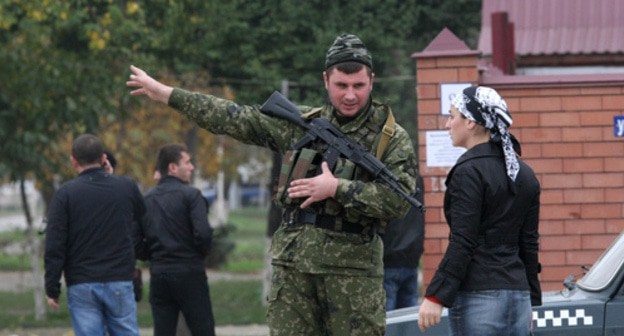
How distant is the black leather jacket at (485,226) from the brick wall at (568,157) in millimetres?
4684

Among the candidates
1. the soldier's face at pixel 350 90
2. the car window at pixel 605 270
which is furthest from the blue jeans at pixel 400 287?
the soldier's face at pixel 350 90

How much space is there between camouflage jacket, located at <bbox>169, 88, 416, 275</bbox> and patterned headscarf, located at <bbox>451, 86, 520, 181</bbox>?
1.14 feet

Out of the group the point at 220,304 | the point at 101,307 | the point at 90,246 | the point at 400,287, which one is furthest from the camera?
→ the point at 220,304

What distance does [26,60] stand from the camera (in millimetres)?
14398

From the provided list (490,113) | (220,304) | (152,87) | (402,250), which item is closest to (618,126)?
(402,250)

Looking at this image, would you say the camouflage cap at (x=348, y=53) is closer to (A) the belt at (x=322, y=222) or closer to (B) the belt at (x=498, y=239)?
(A) the belt at (x=322, y=222)

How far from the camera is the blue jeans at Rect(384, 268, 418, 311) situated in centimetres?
993

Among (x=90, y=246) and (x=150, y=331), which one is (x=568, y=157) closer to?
(x=90, y=246)

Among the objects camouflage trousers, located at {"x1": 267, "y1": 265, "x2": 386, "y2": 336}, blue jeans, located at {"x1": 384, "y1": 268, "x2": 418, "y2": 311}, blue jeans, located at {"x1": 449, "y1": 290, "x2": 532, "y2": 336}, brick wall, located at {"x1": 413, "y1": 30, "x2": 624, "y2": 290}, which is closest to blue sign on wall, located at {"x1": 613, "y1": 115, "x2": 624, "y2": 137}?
brick wall, located at {"x1": 413, "y1": 30, "x2": 624, "y2": 290}

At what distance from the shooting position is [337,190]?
5.50 m

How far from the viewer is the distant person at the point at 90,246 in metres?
8.45

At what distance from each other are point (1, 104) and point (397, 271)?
647 cm

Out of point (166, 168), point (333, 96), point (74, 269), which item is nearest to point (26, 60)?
point (166, 168)

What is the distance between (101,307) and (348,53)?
11.9 ft
